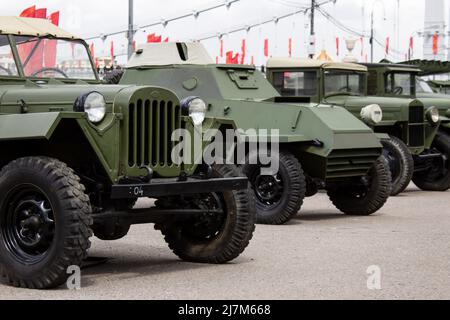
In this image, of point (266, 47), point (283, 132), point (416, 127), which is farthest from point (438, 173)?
point (266, 47)

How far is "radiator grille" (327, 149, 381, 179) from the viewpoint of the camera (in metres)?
12.6

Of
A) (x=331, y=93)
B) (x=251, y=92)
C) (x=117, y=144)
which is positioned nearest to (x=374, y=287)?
(x=117, y=144)

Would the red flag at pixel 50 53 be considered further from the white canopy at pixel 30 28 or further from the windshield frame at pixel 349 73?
the windshield frame at pixel 349 73

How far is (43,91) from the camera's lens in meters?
8.41

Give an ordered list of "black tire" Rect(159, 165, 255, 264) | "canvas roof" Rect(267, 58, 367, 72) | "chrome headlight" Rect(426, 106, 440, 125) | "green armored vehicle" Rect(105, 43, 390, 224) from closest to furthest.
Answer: "black tire" Rect(159, 165, 255, 264)
"green armored vehicle" Rect(105, 43, 390, 224)
"canvas roof" Rect(267, 58, 367, 72)
"chrome headlight" Rect(426, 106, 440, 125)

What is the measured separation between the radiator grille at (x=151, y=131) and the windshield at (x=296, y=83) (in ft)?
25.8

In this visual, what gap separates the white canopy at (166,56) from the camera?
14.2m

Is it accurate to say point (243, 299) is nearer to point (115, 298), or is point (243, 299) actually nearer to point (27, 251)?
point (115, 298)

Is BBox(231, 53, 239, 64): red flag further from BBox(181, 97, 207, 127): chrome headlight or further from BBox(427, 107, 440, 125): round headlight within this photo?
BBox(181, 97, 207, 127): chrome headlight

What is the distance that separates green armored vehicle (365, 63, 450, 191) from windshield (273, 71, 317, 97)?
2710 millimetres

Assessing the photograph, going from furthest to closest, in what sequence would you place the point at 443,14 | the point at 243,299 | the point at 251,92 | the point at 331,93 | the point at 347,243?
1. the point at 443,14
2. the point at 331,93
3. the point at 251,92
4. the point at 347,243
5. the point at 243,299

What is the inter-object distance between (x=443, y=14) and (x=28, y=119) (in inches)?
2172

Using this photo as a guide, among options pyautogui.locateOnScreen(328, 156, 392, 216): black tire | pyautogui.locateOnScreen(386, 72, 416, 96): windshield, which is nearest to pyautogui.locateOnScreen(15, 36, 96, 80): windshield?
pyautogui.locateOnScreen(328, 156, 392, 216): black tire

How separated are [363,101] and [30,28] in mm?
8135
